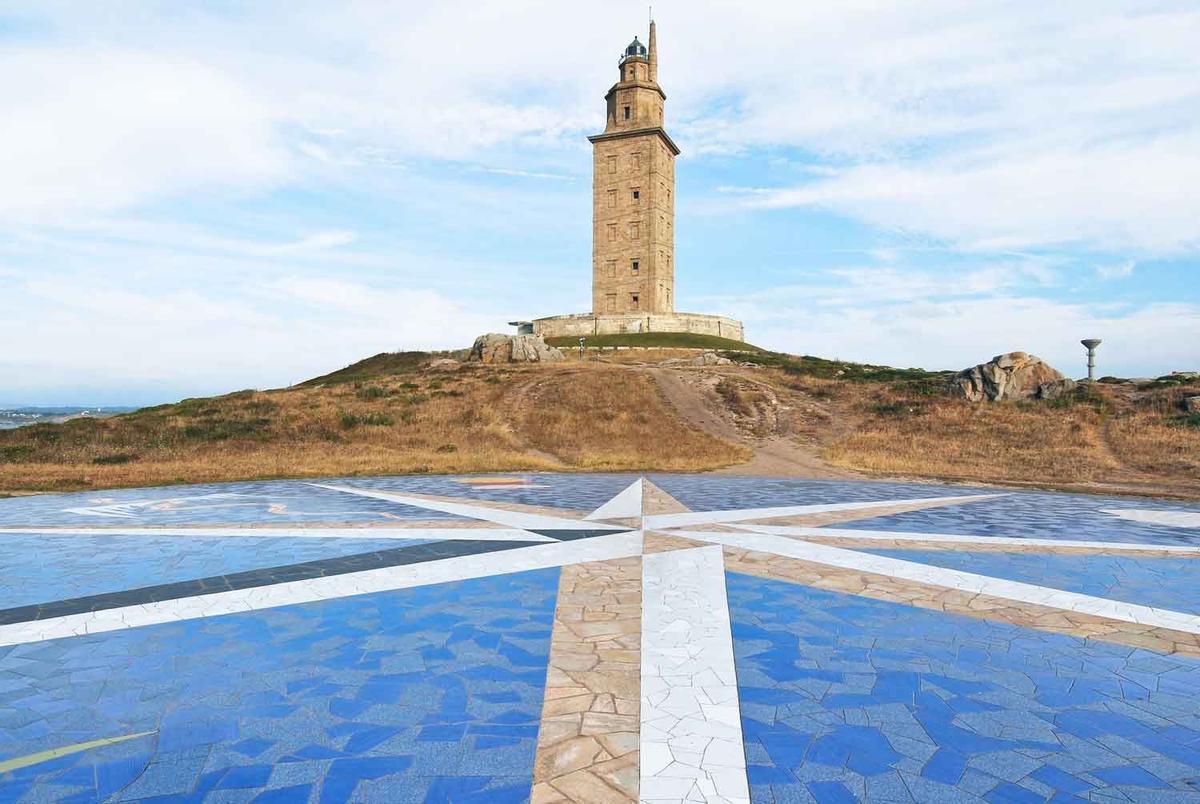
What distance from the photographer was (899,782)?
375cm

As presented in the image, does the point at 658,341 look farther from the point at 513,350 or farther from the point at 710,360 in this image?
the point at 513,350

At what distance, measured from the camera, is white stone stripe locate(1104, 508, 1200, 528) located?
464 inches

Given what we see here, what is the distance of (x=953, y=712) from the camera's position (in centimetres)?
456

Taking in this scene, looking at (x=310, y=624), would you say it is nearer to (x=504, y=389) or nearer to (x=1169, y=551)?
(x=1169, y=551)

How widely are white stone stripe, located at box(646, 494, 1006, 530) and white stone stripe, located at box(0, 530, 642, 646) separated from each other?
1.45 metres

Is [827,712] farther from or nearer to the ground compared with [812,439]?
nearer to the ground

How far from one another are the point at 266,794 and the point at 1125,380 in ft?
132

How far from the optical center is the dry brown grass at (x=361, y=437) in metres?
19.9

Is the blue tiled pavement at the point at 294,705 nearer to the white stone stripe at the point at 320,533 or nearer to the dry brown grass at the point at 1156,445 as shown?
the white stone stripe at the point at 320,533

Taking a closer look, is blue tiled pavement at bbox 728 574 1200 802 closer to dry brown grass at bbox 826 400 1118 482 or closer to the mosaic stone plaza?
the mosaic stone plaza

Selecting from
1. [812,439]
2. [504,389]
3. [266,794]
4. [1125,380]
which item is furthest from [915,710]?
[1125,380]

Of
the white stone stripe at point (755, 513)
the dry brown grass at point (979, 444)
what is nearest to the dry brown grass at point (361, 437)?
the dry brown grass at point (979, 444)

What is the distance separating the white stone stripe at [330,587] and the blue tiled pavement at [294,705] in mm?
273

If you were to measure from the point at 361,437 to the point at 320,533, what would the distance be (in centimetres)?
1701
